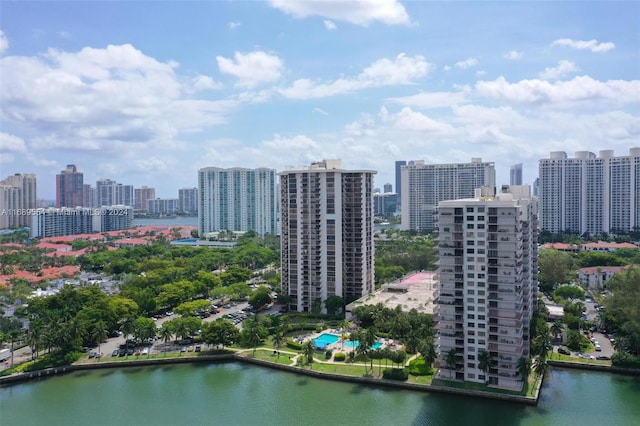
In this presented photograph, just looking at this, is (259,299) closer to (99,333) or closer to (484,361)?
(99,333)

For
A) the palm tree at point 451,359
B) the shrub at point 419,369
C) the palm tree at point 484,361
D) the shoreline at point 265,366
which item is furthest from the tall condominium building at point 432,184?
the palm tree at point 484,361

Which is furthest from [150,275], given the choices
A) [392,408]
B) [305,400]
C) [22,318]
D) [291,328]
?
[392,408]

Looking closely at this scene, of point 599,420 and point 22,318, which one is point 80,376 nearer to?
point 22,318

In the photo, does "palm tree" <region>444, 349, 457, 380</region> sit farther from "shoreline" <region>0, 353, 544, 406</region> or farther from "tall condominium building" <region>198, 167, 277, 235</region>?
"tall condominium building" <region>198, 167, 277, 235</region>

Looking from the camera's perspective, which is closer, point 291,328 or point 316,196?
point 291,328

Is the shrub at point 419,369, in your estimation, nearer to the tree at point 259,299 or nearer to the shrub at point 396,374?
the shrub at point 396,374

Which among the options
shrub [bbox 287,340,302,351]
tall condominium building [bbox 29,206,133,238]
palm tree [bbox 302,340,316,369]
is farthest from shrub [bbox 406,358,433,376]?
tall condominium building [bbox 29,206,133,238]

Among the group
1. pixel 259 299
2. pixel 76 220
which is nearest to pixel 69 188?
pixel 76 220
